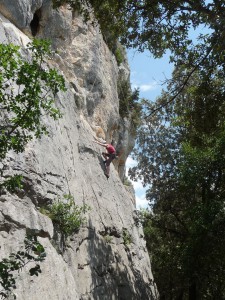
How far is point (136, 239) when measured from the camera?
16156mm

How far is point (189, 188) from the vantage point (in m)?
20.1

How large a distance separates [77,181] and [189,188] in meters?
8.89

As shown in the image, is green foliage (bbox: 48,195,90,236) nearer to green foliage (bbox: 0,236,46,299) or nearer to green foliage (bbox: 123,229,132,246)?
green foliage (bbox: 123,229,132,246)

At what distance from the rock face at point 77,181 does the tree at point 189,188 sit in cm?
236

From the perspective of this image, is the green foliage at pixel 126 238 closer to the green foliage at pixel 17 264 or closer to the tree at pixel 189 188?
the tree at pixel 189 188

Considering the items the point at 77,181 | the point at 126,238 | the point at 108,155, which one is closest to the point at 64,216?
the point at 77,181

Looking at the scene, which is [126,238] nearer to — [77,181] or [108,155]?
[108,155]

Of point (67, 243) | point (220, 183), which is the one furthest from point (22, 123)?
point (220, 183)

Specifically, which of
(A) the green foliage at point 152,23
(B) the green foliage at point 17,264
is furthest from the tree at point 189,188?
(B) the green foliage at point 17,264

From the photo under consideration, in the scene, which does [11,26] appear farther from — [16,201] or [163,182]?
[163,182]

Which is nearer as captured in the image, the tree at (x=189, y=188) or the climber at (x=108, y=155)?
the tree at (x=189, y=188)

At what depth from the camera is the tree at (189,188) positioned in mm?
12664

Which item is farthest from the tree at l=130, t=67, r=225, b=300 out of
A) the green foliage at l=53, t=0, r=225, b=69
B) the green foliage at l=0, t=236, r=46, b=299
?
the green foliage at l=0, t=236, r=46, b=299

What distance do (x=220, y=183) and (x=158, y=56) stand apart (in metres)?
9.27
